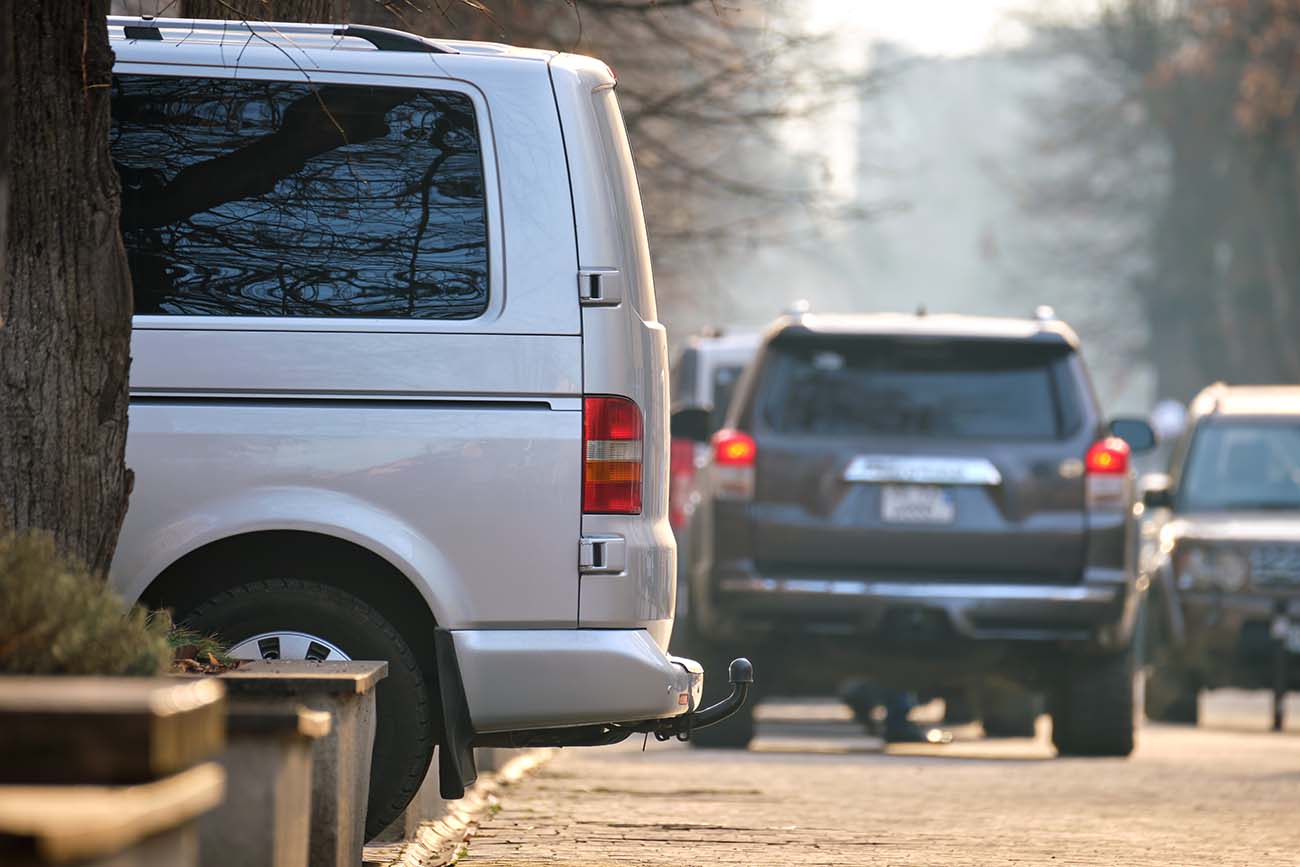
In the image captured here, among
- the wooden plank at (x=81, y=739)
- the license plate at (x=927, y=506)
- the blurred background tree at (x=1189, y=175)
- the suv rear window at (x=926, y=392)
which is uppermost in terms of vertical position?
the blurred background tree at (x=1189, y=175)

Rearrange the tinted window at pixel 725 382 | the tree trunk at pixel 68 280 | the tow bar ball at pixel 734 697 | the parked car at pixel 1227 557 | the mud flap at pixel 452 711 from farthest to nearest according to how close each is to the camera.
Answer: the tinted window at pixel 725 382 < the parked car at pixel 1227 557 < the tow bar ball at pixel 734 697 < the mud flap at pixel 452 711 < the tree trunk at pixel 68 280

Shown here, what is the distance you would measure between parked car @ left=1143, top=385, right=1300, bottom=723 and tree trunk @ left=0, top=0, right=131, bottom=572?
408 inches

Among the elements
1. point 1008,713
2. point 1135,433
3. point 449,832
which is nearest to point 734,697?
point 449,832

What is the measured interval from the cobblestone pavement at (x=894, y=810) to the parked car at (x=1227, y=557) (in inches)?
99.2

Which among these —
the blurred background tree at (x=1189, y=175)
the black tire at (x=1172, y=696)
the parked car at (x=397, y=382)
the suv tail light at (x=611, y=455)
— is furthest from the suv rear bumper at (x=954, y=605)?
the blurred background tree at (x=1189, y=175)

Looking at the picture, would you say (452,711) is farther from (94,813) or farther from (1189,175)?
(1189,175)

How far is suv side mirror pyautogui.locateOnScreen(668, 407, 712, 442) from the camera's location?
1066cm

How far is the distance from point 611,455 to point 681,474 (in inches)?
469

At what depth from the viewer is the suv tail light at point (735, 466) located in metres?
11.2

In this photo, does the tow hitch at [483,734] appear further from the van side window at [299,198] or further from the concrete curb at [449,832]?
the van side window at [299,198]

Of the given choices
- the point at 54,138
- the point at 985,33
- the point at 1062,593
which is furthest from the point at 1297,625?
the point at 985,33

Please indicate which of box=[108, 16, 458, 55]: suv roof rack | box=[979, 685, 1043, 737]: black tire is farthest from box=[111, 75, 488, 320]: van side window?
box=[979, 685, 1043, 737]: black tire

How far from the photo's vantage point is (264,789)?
424cm

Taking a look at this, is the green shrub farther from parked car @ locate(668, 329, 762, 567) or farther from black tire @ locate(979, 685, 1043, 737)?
parked car @ locate(668, 329, 762, 567)
